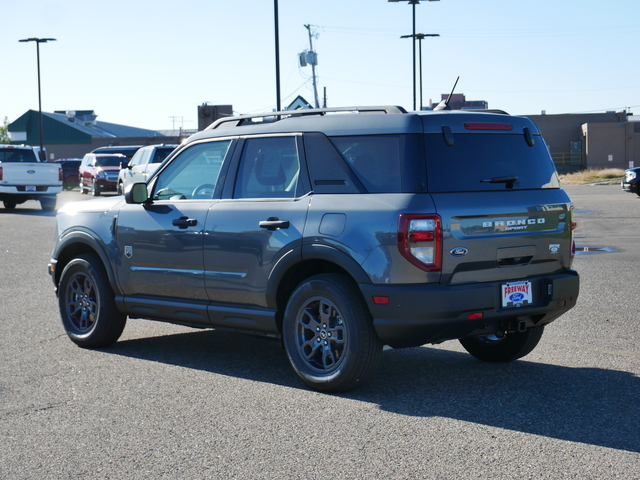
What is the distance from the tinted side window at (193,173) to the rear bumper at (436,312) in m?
1.96

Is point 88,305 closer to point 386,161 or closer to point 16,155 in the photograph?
point 386,161

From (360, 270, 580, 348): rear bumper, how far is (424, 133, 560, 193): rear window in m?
0.70

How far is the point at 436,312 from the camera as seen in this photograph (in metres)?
5.82

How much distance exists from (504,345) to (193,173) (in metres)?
2.95

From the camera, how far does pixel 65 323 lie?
817 cm

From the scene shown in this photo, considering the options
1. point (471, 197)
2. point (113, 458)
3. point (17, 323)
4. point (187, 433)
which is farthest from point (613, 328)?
point (17, 323)

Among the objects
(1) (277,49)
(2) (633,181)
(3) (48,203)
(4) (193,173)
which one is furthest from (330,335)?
(2) (633,181)

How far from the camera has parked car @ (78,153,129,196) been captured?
1474 inches

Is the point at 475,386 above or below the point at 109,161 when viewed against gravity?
below

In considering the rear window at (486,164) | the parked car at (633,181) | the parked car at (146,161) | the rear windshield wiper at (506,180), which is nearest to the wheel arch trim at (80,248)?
the rear window at (486,164)

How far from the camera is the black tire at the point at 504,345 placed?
699 cm

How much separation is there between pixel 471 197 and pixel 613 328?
317cm

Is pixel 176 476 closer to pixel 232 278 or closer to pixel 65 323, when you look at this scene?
pixel 232 278

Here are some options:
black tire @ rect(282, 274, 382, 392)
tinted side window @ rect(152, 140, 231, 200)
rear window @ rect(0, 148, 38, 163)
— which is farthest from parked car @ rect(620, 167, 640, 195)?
black tire @ rect(282, 274, 382, 392)
